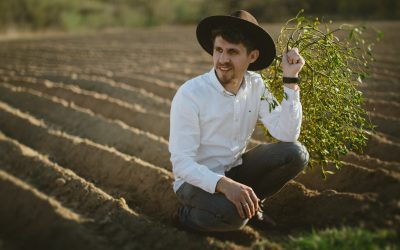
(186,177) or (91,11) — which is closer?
(186,177)

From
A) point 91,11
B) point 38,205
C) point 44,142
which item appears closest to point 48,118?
point 44,142

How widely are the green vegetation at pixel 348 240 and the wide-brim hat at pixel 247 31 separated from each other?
119 cm

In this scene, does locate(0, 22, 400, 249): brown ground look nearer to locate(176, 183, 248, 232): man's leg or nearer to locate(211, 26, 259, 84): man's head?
locate(176, 183, 248, 232): man's leg

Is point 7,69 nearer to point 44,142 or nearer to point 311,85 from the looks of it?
point 44,142

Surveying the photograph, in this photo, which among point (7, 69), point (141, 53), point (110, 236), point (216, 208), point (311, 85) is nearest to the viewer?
point (216, 208)

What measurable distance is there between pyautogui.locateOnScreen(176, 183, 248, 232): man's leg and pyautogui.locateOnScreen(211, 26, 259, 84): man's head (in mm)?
751

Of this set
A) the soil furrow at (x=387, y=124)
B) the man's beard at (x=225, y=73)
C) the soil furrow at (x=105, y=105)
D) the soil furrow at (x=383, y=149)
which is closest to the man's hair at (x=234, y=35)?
the man's beard at (x=225, y=73)

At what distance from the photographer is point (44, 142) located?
174 inches

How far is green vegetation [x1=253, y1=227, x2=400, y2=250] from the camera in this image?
7.45 ft

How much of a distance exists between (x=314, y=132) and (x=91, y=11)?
19.8 metres

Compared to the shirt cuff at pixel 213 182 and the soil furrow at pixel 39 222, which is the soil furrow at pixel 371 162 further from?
the soil furrow at pixel 39 222

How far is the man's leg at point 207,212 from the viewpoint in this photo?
2.56 m

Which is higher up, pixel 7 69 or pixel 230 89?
pixel 230 89

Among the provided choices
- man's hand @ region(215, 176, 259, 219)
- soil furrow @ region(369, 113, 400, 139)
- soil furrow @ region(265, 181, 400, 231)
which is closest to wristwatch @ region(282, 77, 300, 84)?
man's hand @ region(215, 176, 259, 219)
